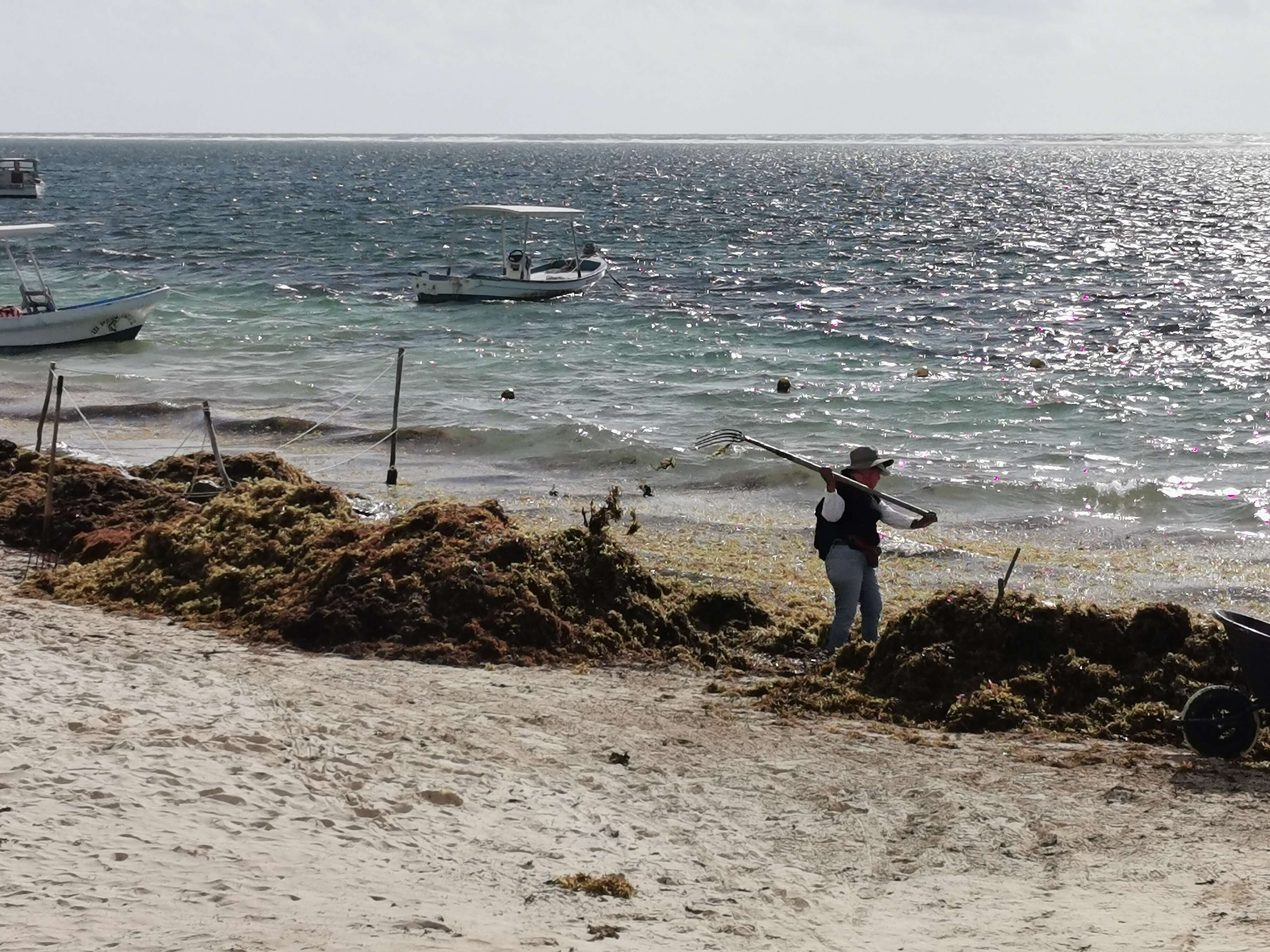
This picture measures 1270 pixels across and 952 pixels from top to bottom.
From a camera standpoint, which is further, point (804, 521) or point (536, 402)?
point (536, 402)

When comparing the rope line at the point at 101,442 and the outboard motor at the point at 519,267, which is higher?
the outboard motor at the point at 519,267

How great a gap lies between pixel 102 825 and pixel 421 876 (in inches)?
56.4

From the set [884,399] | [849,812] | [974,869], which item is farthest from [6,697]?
[884,399]

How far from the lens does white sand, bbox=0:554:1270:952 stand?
5.75m

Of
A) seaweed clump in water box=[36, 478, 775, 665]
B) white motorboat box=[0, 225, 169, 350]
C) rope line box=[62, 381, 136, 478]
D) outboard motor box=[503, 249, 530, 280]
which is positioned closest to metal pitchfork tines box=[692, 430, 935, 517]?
seaweed clump in water box=[36, 478, 775, 665]

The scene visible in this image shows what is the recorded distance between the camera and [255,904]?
5652 mm

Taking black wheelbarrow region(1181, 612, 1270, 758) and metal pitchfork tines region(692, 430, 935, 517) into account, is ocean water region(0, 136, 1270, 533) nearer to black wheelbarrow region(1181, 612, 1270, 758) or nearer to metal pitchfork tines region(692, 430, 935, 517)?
metal pitchfork tines region(692, 430, 935, 517)

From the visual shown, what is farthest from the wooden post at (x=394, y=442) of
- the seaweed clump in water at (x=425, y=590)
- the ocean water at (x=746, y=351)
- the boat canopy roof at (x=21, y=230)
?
the boat canopy roof at (x=21, y=230)

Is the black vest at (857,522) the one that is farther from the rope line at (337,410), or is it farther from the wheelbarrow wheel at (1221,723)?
the rope line at (337,410)

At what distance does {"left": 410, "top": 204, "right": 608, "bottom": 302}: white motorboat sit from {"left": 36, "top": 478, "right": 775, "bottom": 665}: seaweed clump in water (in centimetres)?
2143

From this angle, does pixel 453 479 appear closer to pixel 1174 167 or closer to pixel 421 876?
pixel 421 876

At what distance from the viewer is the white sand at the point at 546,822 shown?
5746 millimetres

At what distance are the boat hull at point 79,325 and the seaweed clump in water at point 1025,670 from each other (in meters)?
21.6

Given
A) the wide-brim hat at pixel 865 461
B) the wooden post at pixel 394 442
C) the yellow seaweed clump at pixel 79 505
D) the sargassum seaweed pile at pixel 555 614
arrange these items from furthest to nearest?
the wooden post at pixel 394 442 → the yellow seaweed clump at pixel 79 505 → the wide-brim hat at pixel 865 461 → the sargassum seaweed pile at pixel 555 614
